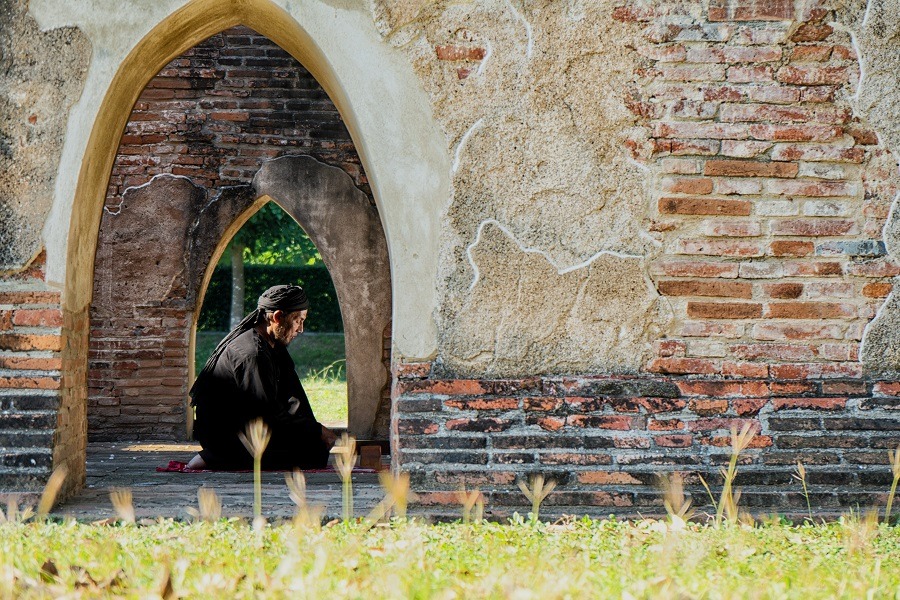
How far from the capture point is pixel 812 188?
385 cm

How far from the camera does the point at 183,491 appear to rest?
4363 millimetres

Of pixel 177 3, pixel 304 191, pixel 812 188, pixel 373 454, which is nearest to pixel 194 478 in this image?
pixel 373 454

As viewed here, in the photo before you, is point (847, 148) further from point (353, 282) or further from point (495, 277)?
point (353, 282)

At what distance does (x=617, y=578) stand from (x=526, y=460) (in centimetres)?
122

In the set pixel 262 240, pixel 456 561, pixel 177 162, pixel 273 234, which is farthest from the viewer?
pixel 262 240

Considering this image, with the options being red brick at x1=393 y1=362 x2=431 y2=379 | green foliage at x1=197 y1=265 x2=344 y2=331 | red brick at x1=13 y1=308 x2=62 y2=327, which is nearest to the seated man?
red brick at x1=13 y1=308 x2=62 y2=327

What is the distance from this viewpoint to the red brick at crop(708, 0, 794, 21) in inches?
151

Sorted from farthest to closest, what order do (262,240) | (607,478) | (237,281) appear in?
(262,240), (237,281), (607,478)

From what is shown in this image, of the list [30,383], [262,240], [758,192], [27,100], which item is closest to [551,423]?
[758,192]

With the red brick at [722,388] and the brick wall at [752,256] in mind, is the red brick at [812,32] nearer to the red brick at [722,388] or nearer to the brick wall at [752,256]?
the brick wall at [752,256]

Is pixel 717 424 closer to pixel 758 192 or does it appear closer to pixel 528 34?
pixel 758 192

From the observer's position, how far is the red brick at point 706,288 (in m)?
3.85

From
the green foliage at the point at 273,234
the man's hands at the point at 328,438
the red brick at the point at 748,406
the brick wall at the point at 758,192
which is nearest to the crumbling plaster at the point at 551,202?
the brick wall at the point at 758,192

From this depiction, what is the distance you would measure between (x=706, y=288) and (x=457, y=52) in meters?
1.46
